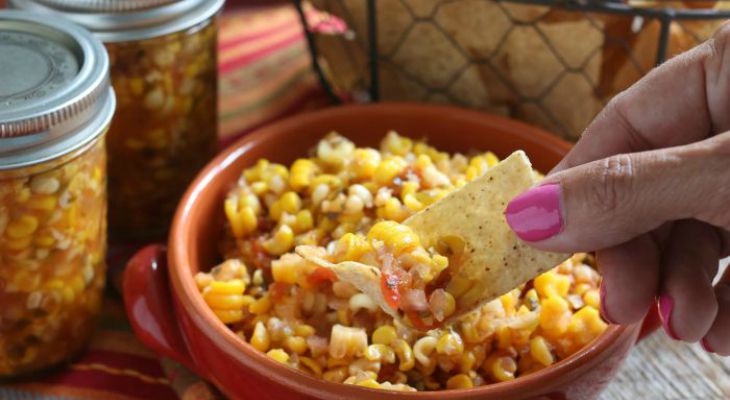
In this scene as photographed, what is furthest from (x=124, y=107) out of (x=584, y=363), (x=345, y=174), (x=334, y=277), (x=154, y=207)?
(x=584, y=363)

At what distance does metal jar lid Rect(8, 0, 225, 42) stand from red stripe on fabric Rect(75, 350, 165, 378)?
50cm

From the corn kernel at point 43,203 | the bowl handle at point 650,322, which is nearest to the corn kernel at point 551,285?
the bowl handle at point 650,322

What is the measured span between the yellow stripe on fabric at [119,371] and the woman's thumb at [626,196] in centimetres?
71

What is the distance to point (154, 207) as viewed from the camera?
1742 mm

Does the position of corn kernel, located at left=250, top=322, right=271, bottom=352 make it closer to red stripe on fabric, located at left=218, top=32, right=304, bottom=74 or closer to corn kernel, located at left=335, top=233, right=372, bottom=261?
corn kernel, located at left=335, top=233, right=372, bottom=261

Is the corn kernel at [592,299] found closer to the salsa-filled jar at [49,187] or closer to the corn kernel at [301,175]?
the corn kernel at [301,175]

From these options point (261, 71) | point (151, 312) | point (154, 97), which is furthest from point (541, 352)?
point (261, 71)

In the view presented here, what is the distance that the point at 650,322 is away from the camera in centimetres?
134

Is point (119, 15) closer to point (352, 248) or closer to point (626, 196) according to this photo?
point (352, 248)

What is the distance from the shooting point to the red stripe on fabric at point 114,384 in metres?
1.45

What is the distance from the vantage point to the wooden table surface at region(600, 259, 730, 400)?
1.44m

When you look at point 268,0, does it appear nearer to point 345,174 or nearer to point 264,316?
point 345,174

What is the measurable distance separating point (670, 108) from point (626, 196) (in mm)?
321

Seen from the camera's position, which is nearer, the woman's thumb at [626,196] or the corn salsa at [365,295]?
the woman's thumb at [626,196]
